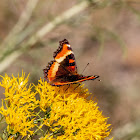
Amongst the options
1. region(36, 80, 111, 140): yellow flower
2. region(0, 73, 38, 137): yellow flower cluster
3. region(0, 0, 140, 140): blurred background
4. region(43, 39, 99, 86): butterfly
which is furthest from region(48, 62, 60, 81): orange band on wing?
region(0, 0, 140, 140): blurred background

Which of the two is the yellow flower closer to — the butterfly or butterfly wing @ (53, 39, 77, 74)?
the butterfly

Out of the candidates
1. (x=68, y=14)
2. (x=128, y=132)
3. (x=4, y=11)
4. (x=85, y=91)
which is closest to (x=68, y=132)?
(x=85, y=91)

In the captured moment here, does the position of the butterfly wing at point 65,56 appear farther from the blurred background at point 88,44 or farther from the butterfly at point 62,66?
the blurred background at point 88,44

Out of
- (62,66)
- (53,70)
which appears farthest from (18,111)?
(62,66)

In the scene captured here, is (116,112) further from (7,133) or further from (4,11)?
(7,133)

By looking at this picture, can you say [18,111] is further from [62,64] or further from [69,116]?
[62,64]
